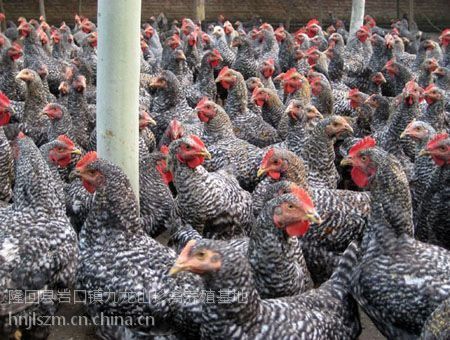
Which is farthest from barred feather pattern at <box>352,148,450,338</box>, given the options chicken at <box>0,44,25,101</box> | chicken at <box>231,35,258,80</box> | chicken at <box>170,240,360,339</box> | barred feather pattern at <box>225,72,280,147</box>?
chicken at <box>231,35,258,80</box>

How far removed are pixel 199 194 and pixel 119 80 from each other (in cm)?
106

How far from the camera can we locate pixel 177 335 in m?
3.63

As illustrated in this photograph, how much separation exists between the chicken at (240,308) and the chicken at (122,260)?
1.26 feet

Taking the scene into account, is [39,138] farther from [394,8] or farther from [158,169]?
[394,8]

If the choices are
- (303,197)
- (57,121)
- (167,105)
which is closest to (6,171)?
(57,121)

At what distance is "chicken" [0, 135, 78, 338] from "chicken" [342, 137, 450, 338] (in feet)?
6.05

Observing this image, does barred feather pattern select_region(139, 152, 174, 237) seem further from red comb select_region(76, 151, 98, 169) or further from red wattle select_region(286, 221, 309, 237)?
red wattle select_region(286, 221, 309, 237)

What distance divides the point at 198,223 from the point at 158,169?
673mm

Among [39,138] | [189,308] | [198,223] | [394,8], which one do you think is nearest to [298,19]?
[394,8]

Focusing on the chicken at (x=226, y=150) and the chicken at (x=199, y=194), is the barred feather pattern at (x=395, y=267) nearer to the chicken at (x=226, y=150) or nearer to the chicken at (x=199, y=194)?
the chicken at (x=199, y=194)

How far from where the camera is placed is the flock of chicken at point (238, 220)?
326 centimetres

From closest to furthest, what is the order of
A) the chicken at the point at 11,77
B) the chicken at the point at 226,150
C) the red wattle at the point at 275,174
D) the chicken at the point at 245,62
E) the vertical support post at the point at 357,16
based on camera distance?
the red wattle at the point at 275,174, the chicken at the point at 226,150, the chicken at the point at 11,77, the chicken at the point at 245,62, the vertical support post at the point at 357,16

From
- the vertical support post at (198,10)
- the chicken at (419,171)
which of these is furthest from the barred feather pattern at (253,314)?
the vertical support post at (198,10)

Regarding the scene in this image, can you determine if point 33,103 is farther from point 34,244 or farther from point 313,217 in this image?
point 313,217
